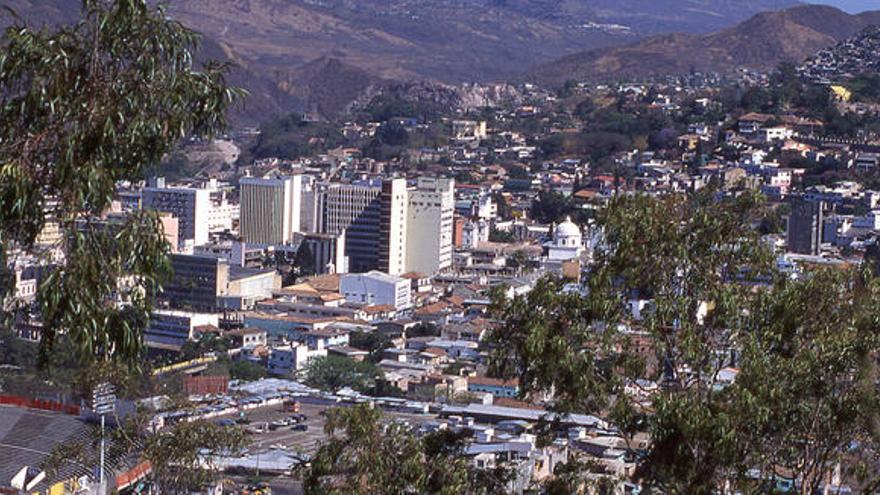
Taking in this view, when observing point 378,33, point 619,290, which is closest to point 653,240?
point 619,290

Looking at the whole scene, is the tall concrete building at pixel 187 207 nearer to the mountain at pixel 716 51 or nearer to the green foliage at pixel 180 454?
the green foliage at pixel 180 454

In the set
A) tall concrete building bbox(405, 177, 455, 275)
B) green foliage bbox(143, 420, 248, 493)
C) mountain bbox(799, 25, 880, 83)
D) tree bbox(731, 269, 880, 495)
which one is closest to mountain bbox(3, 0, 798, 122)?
mountain bbox(799, 25, 880, 83)

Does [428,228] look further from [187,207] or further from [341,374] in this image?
[341,374]

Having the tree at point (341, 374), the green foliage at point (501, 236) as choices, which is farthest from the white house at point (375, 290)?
the green foliage at point (501, 236)

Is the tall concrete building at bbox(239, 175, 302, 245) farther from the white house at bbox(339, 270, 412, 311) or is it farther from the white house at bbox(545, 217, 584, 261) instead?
the white house at bbox(339, 270, 412, 311)

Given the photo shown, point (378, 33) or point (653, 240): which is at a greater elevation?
point (378, 33)

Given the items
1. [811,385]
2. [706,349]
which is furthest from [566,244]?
[811,385]

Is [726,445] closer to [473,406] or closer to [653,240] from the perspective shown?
[653,240]
